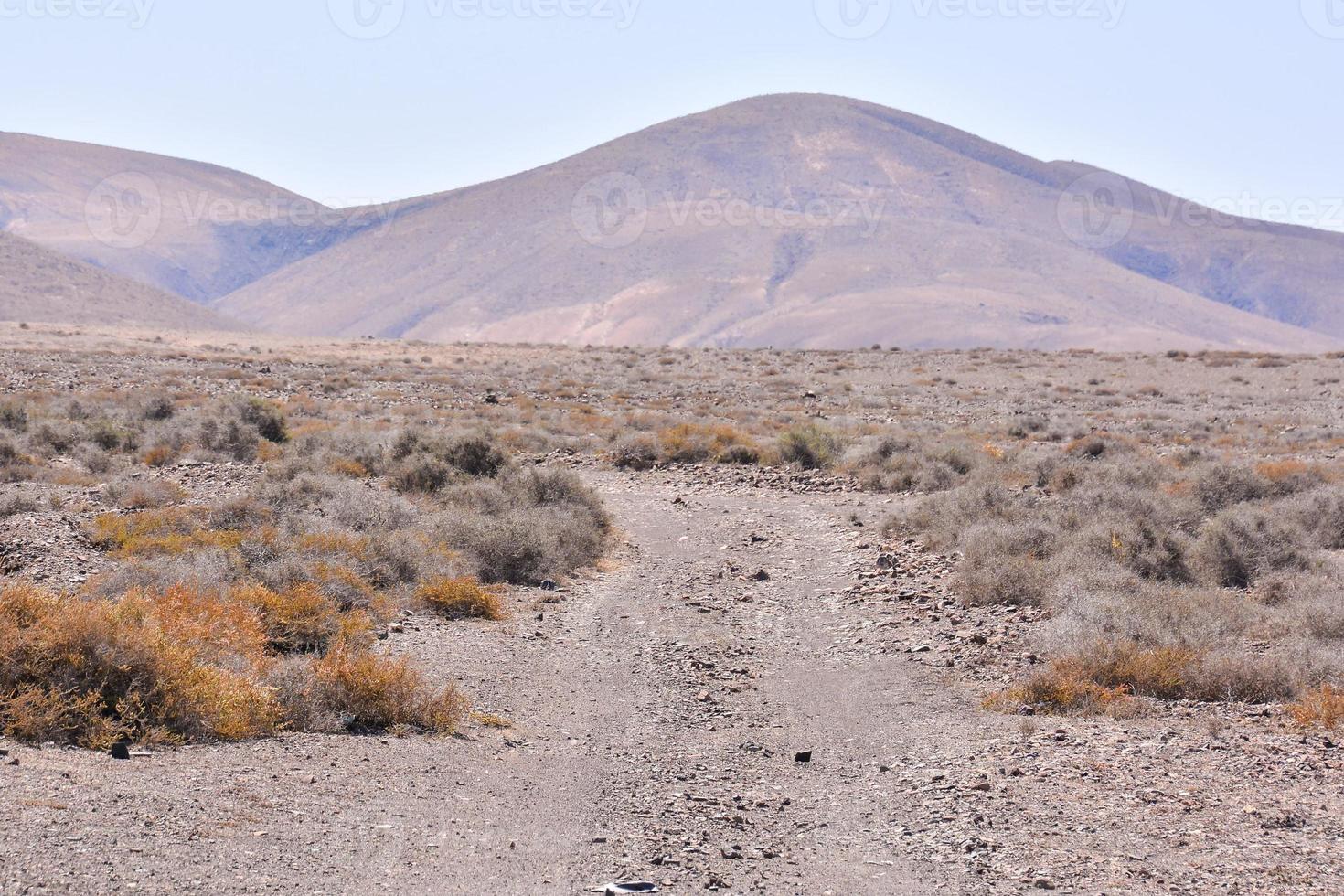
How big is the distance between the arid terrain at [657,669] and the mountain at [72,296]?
99741 mm

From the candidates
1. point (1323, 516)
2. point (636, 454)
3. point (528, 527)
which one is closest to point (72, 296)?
point (636, 454)

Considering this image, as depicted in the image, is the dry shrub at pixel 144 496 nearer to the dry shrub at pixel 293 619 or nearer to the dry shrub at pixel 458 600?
the dry shrub at pixel 458 600

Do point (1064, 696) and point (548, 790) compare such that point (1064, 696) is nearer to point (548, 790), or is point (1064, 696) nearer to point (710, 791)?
point (710, 791)

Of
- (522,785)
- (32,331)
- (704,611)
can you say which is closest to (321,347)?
(32,331)

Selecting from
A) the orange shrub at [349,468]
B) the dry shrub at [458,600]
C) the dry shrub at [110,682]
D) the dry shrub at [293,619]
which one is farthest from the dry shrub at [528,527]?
the dry shrub at [110,682]

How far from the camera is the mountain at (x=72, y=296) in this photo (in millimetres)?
109812

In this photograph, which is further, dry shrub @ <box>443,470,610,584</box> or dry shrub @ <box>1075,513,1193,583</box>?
dry shrub @ <box>443,470,610,584</box>

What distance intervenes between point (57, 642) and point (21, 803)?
161 cm

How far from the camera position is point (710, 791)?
7289 millimetres

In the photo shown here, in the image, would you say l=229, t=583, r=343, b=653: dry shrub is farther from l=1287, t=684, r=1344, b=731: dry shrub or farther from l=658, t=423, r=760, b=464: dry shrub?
l=658, t=423, r=760, b=464: dry shrub

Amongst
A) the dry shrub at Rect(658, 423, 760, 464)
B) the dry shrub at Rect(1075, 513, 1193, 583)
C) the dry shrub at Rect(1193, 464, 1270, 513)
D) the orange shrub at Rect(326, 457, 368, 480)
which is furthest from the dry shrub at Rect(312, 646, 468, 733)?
the dry shrub at Rect(658, 423, 760, 464)

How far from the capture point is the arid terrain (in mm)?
5926

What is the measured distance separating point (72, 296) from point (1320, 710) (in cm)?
12891

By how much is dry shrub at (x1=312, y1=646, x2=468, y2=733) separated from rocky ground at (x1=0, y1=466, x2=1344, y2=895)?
12.6 inches
